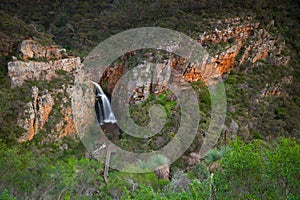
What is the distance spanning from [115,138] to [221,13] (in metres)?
24.2

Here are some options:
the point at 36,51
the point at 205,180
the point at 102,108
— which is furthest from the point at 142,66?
the point at 205,180

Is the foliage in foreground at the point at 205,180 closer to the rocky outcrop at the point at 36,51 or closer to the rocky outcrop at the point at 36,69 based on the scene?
the rocky outcrop at the point at 36,69

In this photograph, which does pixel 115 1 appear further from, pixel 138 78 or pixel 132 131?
pixel 132 131

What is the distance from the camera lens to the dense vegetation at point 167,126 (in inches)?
611

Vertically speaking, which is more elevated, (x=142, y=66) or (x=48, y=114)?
(x=142, y=66)

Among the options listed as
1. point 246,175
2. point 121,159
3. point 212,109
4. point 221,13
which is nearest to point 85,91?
point 121,159

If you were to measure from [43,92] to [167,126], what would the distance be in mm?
13078

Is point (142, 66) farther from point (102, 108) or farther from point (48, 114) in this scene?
point (48, 114)

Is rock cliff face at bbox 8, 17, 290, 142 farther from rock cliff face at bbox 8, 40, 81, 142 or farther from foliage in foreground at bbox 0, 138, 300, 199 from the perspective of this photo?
foliage in foreground at bbox 0, 138, 300, 199

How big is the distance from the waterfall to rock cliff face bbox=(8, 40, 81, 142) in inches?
161

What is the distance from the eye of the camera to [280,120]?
44.3m

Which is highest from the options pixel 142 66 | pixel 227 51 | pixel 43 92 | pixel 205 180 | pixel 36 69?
pixel 227 51

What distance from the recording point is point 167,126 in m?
37.5

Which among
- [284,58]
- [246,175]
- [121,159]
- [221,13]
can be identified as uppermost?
[221,13]
